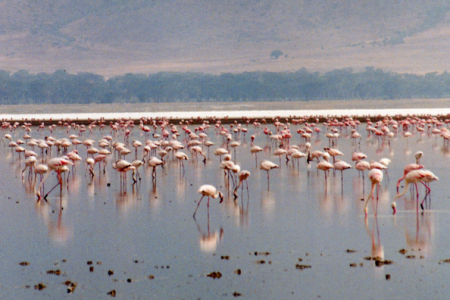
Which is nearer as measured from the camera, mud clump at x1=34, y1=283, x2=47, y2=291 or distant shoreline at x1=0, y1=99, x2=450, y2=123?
mud clump at x1=34, y1=283, x2=47, y2=291

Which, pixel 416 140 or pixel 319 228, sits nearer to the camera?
pixel 319 228

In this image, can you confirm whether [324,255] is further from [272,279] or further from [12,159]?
[12,159]

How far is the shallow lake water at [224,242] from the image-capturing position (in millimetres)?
8078

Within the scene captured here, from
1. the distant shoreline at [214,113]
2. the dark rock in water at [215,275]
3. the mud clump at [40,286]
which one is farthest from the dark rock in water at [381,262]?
the distant shoreline at [214,113]

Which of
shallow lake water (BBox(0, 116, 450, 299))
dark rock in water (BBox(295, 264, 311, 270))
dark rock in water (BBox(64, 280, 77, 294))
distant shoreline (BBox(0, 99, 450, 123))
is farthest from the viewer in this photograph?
distant shoreline (BBox(0, 99, 450, 123))

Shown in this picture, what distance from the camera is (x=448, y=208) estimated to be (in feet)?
41.2

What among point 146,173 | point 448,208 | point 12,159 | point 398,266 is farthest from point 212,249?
point 12,159

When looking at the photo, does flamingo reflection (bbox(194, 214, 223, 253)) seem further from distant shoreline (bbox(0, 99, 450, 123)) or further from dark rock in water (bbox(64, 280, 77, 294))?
distant shoreline (bbox(0, 99, 450, 123))

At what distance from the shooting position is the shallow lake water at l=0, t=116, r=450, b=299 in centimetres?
808

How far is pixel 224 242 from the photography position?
404 inches

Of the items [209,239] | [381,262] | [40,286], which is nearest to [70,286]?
[40,286]

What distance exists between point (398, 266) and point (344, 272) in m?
0.81

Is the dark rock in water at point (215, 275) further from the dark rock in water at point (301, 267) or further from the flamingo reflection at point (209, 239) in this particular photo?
the flamingo reflection at point (209, 239)

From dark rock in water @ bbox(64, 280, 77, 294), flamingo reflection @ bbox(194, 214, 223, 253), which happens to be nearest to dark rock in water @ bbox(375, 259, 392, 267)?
flamingo reflection @ bbox(194, 214, 223, 253)
